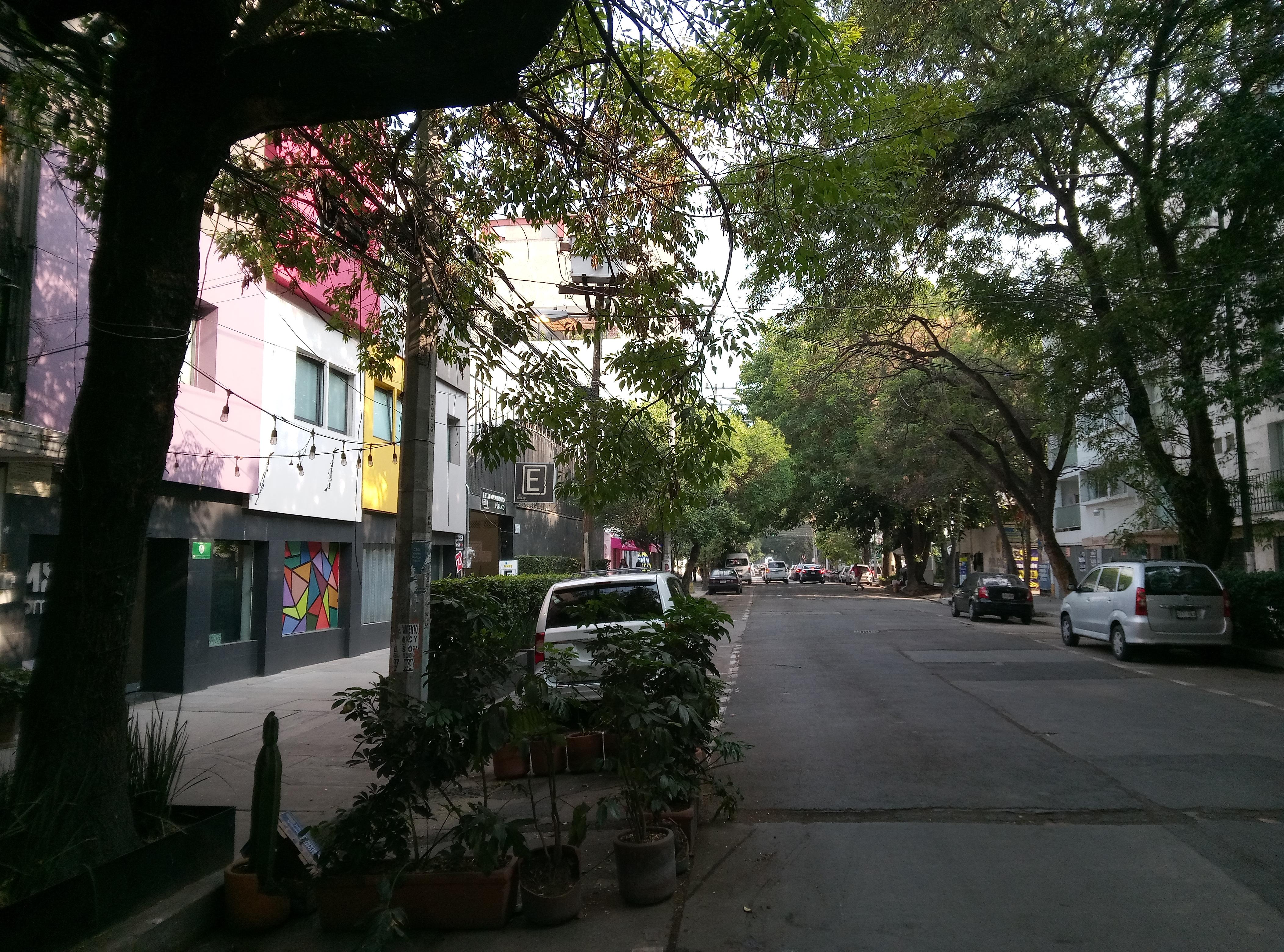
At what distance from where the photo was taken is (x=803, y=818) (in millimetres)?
6574

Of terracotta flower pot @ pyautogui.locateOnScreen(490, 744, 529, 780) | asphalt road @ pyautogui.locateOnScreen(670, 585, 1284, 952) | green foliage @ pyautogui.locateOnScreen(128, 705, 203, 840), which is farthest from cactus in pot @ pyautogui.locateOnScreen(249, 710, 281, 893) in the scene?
terracotta flower pot @ pyautogui.locateOnScreen(490, 744, 529, 780)

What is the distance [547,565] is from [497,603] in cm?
1941

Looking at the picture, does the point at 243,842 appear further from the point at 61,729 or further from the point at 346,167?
the point at 346,167

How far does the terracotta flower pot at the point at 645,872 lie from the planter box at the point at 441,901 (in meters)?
0.69

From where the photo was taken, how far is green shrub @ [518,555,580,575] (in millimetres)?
24984

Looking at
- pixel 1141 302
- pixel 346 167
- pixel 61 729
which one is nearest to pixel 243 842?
pixel 61 729

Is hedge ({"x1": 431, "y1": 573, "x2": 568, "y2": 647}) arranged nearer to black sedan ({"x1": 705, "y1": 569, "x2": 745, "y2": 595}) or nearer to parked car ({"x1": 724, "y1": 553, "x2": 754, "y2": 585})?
black sedan ({"x1": 705, "y1": 569, "x2": 745, "y2": 595})

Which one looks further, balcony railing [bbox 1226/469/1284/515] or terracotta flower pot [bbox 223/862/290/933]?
balcony railing [bbox 1226/469/1284/515]

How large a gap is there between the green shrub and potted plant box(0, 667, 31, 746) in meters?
14.0

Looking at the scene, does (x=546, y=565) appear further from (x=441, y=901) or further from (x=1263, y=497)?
(x=441, y=901)

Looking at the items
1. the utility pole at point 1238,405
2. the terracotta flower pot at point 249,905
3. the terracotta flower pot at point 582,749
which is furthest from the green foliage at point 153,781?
the utility pole at point 1238,405

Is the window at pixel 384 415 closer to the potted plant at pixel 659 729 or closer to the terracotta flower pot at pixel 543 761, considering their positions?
the terracotta flower pot at pixel 543 761

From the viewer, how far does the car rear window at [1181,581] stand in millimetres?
14953

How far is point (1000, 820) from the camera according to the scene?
20.8 feet
